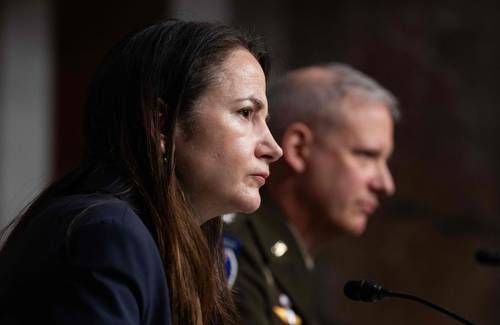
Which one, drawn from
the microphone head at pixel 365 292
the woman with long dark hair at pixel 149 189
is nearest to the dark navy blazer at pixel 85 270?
the woman with long dark hair at pixel 149 189

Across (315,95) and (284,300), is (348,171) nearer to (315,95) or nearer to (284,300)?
(315,95)

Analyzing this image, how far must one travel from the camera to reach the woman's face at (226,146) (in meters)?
2.03

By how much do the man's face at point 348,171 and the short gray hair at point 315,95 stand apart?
4 cm

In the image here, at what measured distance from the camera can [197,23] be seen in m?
2.09

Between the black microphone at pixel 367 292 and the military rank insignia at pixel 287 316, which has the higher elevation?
the black microphone at pixel 367 292

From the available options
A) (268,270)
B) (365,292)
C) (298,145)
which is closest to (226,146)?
(365,292)

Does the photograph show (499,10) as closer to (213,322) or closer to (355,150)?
(355,150)

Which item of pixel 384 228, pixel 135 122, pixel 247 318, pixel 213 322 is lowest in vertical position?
pixel 384 228

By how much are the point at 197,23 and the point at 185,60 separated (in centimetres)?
12

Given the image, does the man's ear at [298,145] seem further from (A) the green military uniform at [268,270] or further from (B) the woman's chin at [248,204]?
(B) the woman's chin at [248,204]

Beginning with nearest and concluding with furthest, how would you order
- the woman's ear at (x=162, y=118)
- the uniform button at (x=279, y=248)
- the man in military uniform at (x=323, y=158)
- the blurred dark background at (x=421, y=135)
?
the woman's ear at (x=162, y=118) → the uniform button at (x=279, y=248) → the man in military uniform at (x=323, y=158) → the blurred dark background at (x=421, y=135)

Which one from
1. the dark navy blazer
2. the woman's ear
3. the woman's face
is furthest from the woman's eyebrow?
the dark navy blazer

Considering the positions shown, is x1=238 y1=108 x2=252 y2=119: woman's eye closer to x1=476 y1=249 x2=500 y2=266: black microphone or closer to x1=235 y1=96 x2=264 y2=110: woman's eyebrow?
x1=235 y1=96 x2=264 y2=110: woman's eyebrow

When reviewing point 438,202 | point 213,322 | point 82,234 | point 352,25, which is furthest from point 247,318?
point 352,25
